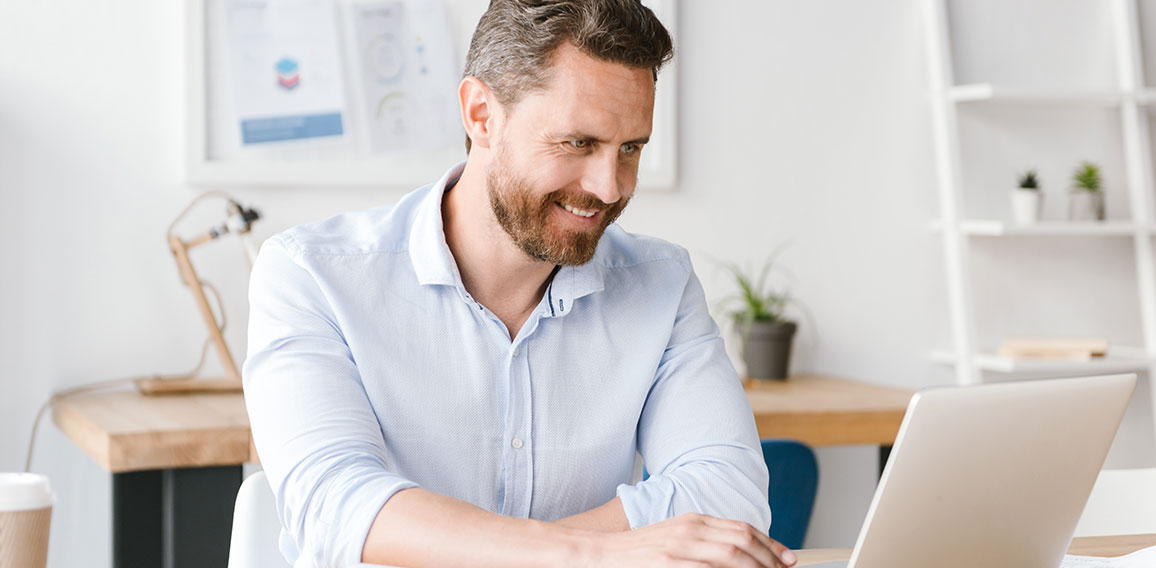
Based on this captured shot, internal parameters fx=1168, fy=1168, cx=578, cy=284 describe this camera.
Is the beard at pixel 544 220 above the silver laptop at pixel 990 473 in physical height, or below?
above

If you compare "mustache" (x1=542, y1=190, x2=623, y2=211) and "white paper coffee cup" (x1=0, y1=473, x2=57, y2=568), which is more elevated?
"mustache" (x1=542, y1=190, x2=623, y2=211)

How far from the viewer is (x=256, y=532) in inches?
53.6

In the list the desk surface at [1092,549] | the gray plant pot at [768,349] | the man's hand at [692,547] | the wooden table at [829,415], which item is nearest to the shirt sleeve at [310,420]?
the man's hand at [692,547]

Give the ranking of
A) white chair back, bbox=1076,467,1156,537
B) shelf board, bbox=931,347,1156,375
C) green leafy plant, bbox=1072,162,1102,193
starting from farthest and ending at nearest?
green leafy plant, bbox=1072,162,1102,193 → shelf board, bbox=931,347,1156,375 → white chair back, bbox=1076,467,1156,537

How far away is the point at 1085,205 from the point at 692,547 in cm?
260

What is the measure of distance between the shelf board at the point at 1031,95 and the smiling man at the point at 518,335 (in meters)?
1.76

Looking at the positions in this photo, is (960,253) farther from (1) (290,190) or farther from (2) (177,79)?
(2) (177,79)

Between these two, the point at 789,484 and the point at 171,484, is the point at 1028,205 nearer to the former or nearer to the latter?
the point at 789,484

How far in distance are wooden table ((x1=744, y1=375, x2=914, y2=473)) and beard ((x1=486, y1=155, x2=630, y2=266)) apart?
0.99 m

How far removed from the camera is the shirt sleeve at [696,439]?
1.32 meters

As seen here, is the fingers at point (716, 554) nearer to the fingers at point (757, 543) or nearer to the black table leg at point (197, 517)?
the fingers at point (757, 543)

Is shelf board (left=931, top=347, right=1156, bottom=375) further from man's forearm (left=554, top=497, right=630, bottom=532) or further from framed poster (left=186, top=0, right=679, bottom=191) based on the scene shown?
man's forearm (left=554, top=497, right=630, bottom=532)

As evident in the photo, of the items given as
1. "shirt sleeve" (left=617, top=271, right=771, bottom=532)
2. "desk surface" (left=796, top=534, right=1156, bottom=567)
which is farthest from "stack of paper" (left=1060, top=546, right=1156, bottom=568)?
"shirt sleeve" (left=617, top=271, right=771, bottom=532)

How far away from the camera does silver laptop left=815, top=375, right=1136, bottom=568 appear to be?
0.92 m
